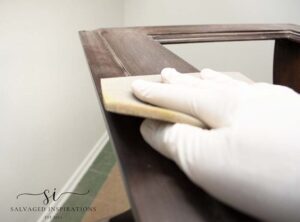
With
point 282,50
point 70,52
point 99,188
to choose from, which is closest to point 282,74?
point 282,50

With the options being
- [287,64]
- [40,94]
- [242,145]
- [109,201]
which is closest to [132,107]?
[242,145]

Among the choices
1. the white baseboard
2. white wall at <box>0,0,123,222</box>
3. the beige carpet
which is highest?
white wall at <box>0,0,123,222</box>

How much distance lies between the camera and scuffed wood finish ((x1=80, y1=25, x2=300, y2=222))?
0.72 ft

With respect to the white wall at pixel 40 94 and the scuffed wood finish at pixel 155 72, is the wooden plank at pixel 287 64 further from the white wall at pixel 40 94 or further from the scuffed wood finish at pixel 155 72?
the white wall at pixel 40 94

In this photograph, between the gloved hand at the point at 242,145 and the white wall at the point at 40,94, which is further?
the white wall at the point at 40,94

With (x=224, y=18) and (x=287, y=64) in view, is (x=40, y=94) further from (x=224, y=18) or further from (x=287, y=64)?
(x=224, y=18)

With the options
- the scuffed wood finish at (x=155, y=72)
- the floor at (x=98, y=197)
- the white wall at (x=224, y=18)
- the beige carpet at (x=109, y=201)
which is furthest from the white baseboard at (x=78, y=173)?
the scuffed wood finish at (x=155, y=72)

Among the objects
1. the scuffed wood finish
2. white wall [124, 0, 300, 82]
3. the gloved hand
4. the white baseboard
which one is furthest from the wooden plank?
the white baseboard

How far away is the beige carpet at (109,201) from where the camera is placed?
1345 mm

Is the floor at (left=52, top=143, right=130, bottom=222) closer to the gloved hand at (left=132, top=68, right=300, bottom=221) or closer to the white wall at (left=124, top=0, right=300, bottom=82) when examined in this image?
the white wall at (left=124, top=0, right=300, bottom=82)

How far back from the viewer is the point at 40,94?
115 cm

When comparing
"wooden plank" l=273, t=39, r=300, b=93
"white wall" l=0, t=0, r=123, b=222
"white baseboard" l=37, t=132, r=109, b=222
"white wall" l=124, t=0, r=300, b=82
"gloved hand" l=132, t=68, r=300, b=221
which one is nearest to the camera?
"gloved hand" l=132, t=68, r=300, b=221

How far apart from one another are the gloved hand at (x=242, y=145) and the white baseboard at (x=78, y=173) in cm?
120

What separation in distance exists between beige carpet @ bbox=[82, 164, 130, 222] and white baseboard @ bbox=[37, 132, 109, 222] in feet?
0.48
